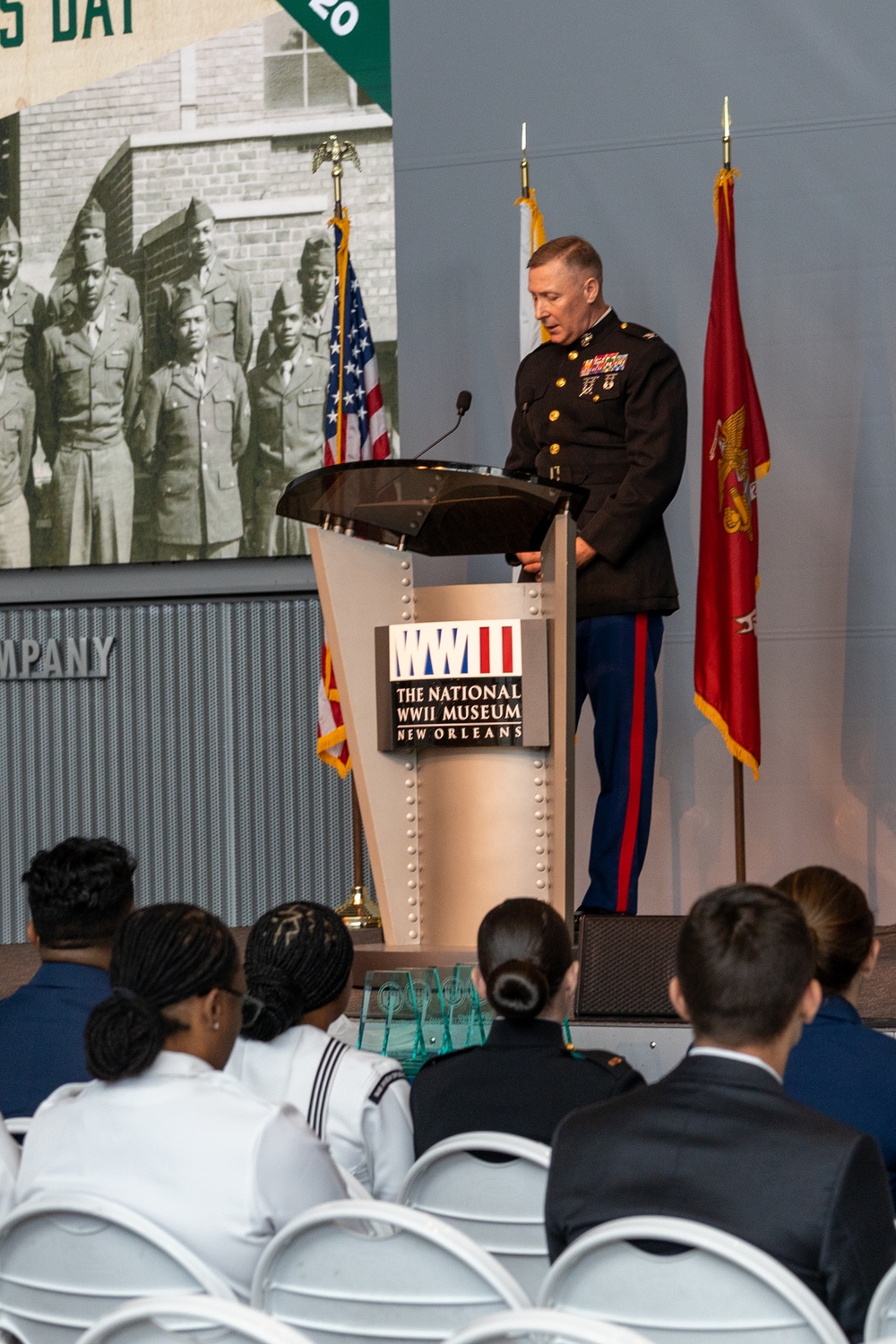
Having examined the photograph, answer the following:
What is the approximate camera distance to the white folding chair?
98 centimetres

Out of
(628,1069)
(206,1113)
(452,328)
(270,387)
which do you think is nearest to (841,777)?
(452,328)

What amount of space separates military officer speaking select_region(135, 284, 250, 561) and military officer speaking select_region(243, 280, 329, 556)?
0.21ft

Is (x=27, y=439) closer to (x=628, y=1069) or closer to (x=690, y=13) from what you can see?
(x=690, y=13)

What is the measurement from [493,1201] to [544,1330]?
51 centimetres

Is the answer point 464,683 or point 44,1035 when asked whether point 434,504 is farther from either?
point 44,1035

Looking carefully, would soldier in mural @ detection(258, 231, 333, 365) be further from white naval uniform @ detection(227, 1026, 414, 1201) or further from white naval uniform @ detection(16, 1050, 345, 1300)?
white naval uniform @ detection(16, 1050, 345, 1300)

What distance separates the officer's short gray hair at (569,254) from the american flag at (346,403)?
1309mm

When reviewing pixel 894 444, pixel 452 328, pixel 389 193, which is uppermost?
pixel 389 193

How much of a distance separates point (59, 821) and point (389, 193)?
257 cm

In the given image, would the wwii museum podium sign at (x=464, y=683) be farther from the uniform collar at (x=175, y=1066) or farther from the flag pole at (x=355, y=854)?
the uniform collar at (x=175, y=1066)

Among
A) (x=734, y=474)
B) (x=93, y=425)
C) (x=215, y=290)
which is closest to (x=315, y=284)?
(x=215, y=290)

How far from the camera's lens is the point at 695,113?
5.07 meters

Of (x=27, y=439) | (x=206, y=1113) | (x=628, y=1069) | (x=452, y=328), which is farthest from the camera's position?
(x=27, y=439)

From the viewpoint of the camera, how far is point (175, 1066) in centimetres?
151
